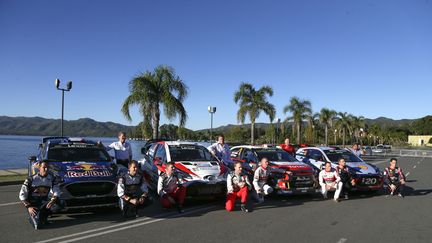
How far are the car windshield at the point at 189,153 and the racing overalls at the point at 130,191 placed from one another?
207cm

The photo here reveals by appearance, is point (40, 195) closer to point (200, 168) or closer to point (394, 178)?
point (200, 168)

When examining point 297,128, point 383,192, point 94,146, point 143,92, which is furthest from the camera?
point 297,128

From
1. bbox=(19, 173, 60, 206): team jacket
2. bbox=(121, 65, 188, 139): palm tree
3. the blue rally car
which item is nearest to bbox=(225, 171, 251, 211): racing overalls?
the blue rally car

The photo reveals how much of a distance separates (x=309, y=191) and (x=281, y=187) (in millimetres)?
899

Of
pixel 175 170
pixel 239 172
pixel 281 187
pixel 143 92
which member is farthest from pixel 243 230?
pixel 143 92

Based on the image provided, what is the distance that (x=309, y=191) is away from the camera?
10516 millimetres

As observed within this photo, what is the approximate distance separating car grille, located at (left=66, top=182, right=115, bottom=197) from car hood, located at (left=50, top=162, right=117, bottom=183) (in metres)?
0.11

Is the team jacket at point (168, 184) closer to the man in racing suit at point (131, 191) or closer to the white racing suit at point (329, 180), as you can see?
the man in racing suit at point (131, 191)

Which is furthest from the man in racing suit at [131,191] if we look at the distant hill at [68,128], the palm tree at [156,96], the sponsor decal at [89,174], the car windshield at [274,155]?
the distant hill at [68,128]

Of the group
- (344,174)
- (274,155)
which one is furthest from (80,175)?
(344,174)

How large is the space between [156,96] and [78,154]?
12432mm

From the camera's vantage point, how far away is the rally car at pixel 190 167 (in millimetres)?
8922

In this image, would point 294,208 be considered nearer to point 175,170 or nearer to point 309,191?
point 309,191

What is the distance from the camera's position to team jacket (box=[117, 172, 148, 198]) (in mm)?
7637
